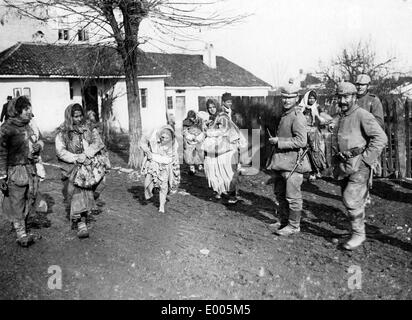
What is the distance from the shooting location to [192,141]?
11070mm

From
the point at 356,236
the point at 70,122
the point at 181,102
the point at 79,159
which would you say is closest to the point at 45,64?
the point at 181,102

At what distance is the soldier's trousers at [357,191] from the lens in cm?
503

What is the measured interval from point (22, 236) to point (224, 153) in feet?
12.5

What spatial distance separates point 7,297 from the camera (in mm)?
4090

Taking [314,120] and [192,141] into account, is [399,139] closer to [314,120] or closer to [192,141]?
[314,120]

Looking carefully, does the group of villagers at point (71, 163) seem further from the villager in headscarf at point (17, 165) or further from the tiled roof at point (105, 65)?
the tiled roof at point (105, 65)

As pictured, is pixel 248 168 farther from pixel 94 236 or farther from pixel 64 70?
pixel 64 70

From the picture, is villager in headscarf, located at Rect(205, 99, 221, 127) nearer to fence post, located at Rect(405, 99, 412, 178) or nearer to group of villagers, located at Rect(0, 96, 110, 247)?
group of villagers, located at Rect(0, 96, 110, 247)

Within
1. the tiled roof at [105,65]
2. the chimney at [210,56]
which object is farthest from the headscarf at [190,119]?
the chimney at [210,56]

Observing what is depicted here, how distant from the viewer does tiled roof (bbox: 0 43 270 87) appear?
55.9 feet

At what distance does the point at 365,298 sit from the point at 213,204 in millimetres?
4328

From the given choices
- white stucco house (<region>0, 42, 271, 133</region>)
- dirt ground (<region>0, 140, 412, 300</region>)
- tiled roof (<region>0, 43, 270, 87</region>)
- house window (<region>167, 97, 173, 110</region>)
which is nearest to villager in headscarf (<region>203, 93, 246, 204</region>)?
dirt ground (<region>0, 140, 412, 300</region>)

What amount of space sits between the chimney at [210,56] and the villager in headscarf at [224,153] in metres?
31.0
